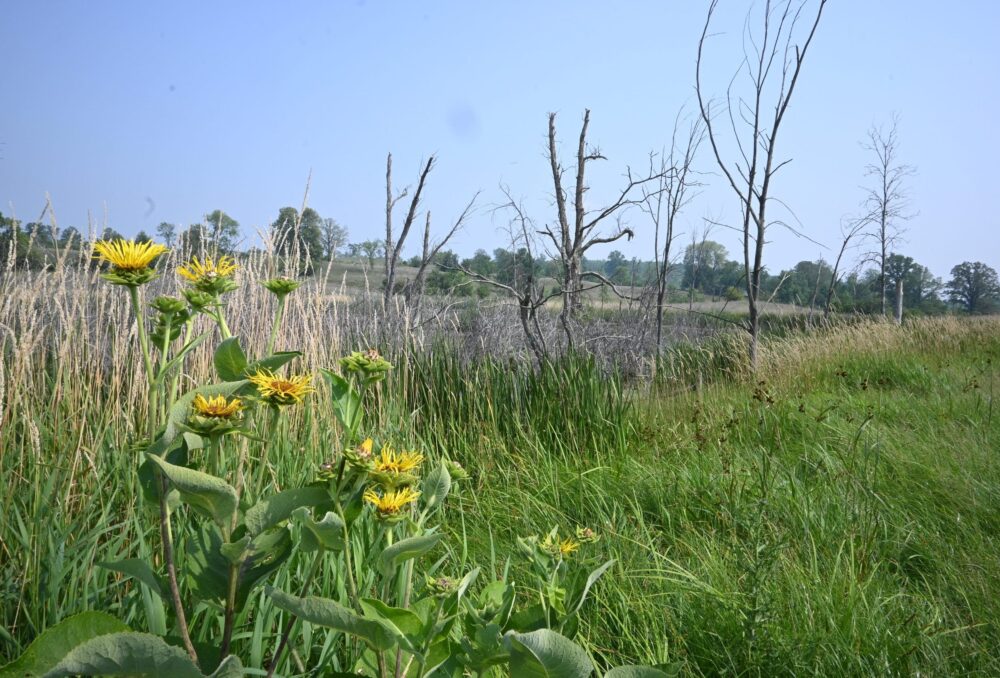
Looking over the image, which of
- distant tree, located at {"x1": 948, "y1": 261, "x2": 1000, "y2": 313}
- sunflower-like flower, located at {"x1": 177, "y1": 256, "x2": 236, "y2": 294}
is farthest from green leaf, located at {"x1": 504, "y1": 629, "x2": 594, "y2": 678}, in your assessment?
distant tree, located at {"x1": 948, "y1": 261, "x2": 1000, "y2": 313}

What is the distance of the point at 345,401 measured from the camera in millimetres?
1127

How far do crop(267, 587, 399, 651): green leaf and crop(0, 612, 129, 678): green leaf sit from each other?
250 millimetres

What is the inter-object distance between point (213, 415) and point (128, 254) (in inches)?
13.3

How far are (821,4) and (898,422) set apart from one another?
13.2ft

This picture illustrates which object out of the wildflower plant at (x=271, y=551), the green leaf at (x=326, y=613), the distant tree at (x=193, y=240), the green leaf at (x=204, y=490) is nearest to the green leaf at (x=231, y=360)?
the wildflower plant at (x=271, y=551)

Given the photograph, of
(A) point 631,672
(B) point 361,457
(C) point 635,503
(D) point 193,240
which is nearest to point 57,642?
(B) point 361,457

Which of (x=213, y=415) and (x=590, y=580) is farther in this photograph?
(x=590, y=580)

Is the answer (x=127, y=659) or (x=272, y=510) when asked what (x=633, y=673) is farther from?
(x=127, y=659)

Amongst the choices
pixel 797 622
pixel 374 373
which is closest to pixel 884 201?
pixel 797 622

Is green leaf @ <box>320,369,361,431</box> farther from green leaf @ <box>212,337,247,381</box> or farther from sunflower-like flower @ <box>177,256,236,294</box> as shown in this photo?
sunflower-like flower @ <box>177,256,236,294</box>

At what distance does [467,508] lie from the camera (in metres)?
3.39

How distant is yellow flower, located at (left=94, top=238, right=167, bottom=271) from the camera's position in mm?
1093

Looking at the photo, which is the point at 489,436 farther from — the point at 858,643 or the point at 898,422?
the point at 898,422

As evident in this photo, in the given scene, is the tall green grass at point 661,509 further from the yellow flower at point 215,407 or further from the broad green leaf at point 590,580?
the yellow flower at point 215,407
